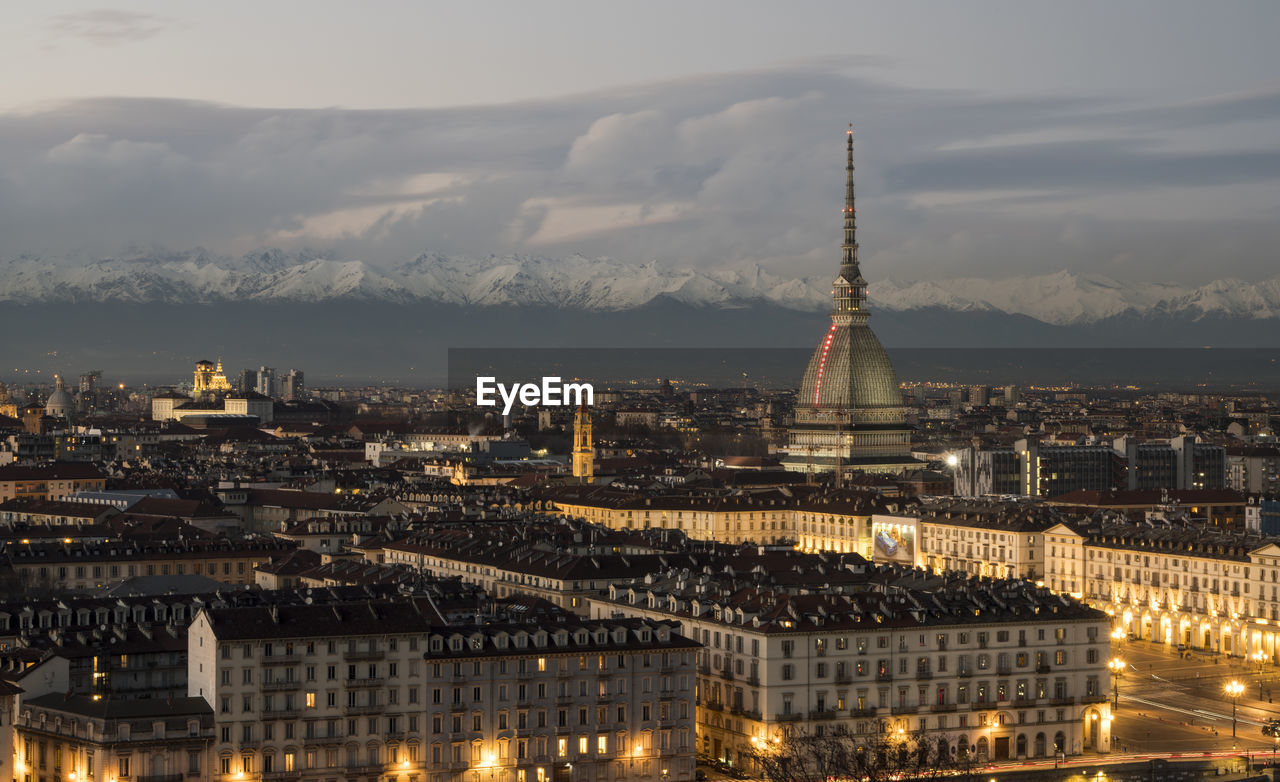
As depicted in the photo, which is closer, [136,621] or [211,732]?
[211,732]

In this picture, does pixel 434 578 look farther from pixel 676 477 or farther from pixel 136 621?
pixel 676 477

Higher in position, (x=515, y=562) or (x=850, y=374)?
(x=850, y=374)

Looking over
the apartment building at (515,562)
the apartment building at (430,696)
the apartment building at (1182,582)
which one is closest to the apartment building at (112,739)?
the apartment building at (430,696)

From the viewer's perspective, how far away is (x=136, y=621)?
6250 cm

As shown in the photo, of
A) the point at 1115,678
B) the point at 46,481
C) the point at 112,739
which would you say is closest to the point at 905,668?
the point at 1115,678

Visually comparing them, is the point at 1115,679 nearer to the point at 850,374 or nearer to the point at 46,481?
the point at 46,481

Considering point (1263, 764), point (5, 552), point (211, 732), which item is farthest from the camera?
point (5, 552)

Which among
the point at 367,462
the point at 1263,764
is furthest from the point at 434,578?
the point at 367,462

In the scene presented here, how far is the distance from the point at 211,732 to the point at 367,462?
12447 centimetres

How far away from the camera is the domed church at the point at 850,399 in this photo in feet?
576

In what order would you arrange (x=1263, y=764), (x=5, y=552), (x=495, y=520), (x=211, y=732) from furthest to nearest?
(x=495, y=520), (x=5, y=552), (x=1263, y=764), (x=211, y=732)

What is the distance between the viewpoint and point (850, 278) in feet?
611

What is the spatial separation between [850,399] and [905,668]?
12020 cm

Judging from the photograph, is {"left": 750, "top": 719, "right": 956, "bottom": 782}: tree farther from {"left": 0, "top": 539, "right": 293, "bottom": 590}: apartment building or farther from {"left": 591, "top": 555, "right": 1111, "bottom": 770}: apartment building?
{"left": 0, "top": 539, "right": 293, "bottom": 590}: apartment building
